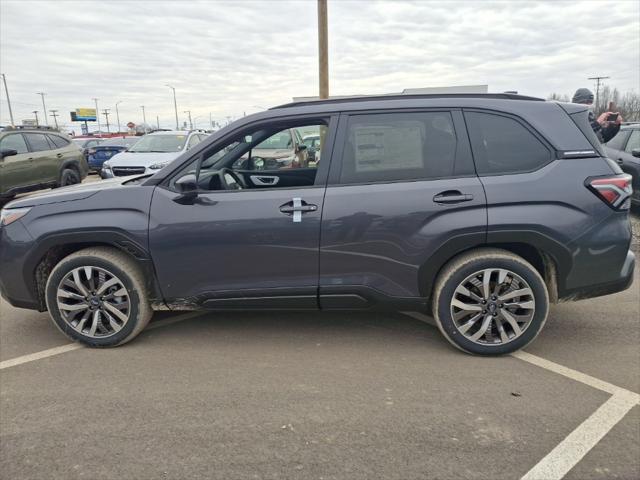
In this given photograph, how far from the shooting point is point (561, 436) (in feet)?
8.48

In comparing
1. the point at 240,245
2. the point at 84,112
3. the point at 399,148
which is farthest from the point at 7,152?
the point at 84,112

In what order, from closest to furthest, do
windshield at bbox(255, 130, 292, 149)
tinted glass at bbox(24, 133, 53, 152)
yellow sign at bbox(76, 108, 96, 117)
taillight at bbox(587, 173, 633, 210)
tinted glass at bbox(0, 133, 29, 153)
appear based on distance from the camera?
taillight at bbox(587, 173, 633, 210) → windshield at bbox(255, 130, 292, 149) → tinted glass at bbox(0, 133, 29, 153) → tinted glass at bbox(24, 133, 53, 152) → yellow sign at bbox(76, 108, 96, 117)

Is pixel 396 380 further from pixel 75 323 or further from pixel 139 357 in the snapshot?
pixel 75 323

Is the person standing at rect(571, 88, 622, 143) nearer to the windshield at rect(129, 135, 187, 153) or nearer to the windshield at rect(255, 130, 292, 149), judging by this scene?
the windshield at rect(255, 130, 292, 149)

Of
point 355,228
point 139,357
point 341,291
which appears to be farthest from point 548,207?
point 139,357

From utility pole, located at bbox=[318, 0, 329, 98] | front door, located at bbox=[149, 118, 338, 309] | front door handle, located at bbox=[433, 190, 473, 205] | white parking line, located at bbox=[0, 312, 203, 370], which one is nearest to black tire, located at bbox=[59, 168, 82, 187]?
utility pole, located at bbox=[318, 0, 329, 98]

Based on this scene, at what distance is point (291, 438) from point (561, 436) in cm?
144

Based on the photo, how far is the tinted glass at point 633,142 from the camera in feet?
27.0

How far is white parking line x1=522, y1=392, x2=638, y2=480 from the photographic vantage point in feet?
7.61

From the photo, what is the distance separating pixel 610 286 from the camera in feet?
11.3

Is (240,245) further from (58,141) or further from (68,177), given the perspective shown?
(58,141)

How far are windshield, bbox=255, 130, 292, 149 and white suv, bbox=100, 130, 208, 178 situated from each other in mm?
5021

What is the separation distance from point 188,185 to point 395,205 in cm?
147

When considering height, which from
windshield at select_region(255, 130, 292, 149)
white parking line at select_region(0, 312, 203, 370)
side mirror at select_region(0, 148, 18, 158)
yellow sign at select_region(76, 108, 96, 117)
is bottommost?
white parking line at select_region(0, 312, 203, 370)
